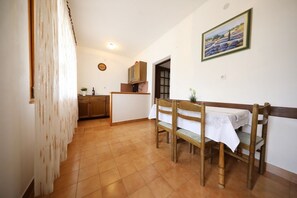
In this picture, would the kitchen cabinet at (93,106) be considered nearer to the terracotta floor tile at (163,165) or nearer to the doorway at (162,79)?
the doorway at (162,79)

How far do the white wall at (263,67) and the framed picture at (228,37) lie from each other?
0.07m

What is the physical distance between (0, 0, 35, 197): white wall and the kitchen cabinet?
2687 millimetres

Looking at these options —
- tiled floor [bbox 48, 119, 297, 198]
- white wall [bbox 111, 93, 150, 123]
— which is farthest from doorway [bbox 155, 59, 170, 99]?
tiled floor [bbox 48, 119, 297, 198]

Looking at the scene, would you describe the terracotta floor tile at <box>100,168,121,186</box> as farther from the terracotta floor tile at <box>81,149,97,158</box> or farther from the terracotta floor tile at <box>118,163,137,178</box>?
the terracotta floor tile at <box>81,149,97,158</box>

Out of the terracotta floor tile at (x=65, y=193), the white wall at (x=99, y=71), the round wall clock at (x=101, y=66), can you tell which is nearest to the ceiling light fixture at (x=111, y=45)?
the white wall at (x=99, y=71)

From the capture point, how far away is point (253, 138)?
3.21 feet

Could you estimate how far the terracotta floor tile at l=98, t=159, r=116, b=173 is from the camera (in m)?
1.25

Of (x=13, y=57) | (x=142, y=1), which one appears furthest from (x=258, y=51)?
(x=13, y=57)

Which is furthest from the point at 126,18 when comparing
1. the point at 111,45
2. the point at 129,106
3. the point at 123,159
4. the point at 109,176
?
the point at 109,176

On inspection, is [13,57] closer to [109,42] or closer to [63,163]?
[63,163]

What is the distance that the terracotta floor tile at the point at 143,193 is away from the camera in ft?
3.02

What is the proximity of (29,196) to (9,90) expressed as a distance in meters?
0.98

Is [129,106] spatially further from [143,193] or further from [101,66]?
[143,193]

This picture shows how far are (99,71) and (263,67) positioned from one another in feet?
15.2
